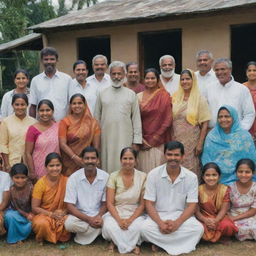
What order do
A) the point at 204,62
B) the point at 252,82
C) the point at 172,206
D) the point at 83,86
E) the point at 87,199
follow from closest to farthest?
the point at 172,206 < the point at 87,199 < the point at 252,82 < the point at 204,62 < the point at 83,86

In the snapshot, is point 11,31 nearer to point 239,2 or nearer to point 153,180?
point 239,2

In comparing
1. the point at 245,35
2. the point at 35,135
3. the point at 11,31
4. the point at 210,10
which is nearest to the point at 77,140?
the point at 35,135

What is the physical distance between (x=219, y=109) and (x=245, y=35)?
8.06 meters

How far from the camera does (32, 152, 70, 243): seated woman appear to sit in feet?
15.4

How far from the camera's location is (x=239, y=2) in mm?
7789

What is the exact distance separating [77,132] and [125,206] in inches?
40.0

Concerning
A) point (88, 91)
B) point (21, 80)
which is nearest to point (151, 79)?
point (88, 91)

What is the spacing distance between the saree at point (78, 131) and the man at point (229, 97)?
145cm

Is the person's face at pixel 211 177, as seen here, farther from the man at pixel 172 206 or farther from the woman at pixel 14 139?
the woman at pixel 14 139

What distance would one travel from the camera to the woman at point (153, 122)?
5.14m

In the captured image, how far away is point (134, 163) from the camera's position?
4812 mm

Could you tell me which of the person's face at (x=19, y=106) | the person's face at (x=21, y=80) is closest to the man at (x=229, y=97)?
the person's face at (x=19, y=106)

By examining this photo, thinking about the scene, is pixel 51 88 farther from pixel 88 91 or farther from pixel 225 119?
pixel 225 119

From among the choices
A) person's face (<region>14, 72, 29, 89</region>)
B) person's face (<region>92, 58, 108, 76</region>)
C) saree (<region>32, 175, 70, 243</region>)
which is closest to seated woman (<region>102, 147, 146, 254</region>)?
saree (<region>32, 175, 70, 243</region>)
